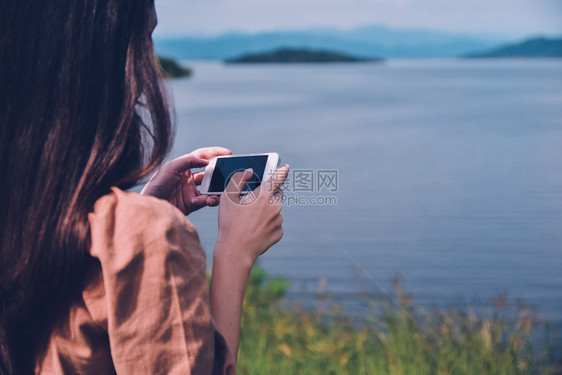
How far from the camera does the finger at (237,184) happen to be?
1297mm

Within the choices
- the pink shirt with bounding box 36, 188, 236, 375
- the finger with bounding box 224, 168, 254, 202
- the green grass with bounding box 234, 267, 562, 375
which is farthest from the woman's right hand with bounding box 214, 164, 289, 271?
Result: the green grass with bounding box 234, 267, 562, 375

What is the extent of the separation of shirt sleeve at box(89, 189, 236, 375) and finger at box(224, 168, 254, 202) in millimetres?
255

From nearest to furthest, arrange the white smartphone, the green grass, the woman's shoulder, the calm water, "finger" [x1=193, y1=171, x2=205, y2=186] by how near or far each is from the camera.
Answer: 1. the woman's shoulder
2. the white smartphone
3. "finger" [x1=193, y1=171, x2=205, y2=186]
4. the green grass
5. the calm water

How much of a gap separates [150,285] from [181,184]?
620 mm

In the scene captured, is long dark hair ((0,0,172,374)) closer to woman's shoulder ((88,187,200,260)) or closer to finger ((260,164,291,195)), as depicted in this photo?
woman's shoulder ((88,187,200,260))

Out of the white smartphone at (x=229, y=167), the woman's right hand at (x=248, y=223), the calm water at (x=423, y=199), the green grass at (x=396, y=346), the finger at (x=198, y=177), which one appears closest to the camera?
the woman's right hand at (x=248, y=223)

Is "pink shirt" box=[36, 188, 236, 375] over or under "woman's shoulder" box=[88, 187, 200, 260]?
under

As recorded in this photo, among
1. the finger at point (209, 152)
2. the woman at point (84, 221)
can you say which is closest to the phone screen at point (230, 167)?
the finger at point (209, 152)

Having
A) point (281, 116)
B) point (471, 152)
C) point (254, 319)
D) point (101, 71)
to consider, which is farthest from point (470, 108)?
point (101, 71)

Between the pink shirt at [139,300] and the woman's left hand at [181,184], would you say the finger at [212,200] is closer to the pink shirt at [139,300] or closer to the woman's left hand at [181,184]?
the woman's left hand at [181,184]

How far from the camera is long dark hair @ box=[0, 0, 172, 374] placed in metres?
1.04

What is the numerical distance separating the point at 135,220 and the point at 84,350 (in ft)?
0.77

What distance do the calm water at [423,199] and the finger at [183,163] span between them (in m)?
0.11

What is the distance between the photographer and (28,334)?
1104mm
